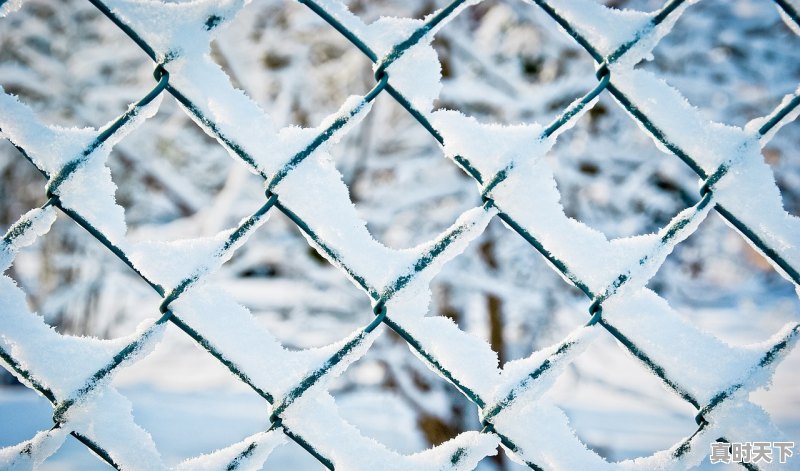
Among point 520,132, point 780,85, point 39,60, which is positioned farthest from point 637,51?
point 39,60

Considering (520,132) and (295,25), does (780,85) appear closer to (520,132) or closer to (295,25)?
A: (295,25)

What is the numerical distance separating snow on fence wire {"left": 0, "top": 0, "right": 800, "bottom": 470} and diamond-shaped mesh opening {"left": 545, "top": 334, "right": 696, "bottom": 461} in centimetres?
315

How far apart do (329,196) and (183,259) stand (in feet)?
0.72

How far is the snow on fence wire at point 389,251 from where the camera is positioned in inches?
27.0

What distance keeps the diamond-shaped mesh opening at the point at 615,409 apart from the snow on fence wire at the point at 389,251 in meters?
3.15

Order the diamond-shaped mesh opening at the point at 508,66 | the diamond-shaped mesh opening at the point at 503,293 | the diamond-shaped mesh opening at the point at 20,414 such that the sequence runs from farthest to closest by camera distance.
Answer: the diamond-shaped mesh opening at the point at 20,414, the diamond-shaped mesh opening at the point at 503,293, the diamond-shaped mesh opening at the point at 508,66

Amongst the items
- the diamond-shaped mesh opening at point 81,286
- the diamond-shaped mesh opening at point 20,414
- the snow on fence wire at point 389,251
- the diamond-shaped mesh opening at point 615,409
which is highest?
the diamond-shaped mesh opening at point 81,286

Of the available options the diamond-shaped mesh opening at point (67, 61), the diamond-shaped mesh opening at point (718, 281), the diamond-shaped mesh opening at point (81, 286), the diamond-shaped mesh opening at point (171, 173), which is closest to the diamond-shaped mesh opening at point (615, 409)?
the diamond-shaped mesh opening at point (718, 281)

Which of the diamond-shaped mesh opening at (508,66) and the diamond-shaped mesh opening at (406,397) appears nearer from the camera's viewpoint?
the diamond-shaped mesh opening at (508,66)

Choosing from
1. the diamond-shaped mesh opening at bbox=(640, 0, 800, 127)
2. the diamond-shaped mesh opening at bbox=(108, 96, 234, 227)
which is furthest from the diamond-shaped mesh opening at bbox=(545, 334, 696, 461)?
the diamond-shaped mesh opening at bbox=(108, 96, 234, 227)

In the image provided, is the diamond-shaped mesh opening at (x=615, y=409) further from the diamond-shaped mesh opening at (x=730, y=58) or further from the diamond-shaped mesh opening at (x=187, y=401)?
the diamond-shaped mesh opening at (x=187, y=401)

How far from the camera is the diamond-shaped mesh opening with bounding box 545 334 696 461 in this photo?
383cm

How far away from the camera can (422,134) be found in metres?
3.43

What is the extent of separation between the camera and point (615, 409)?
451 cm
